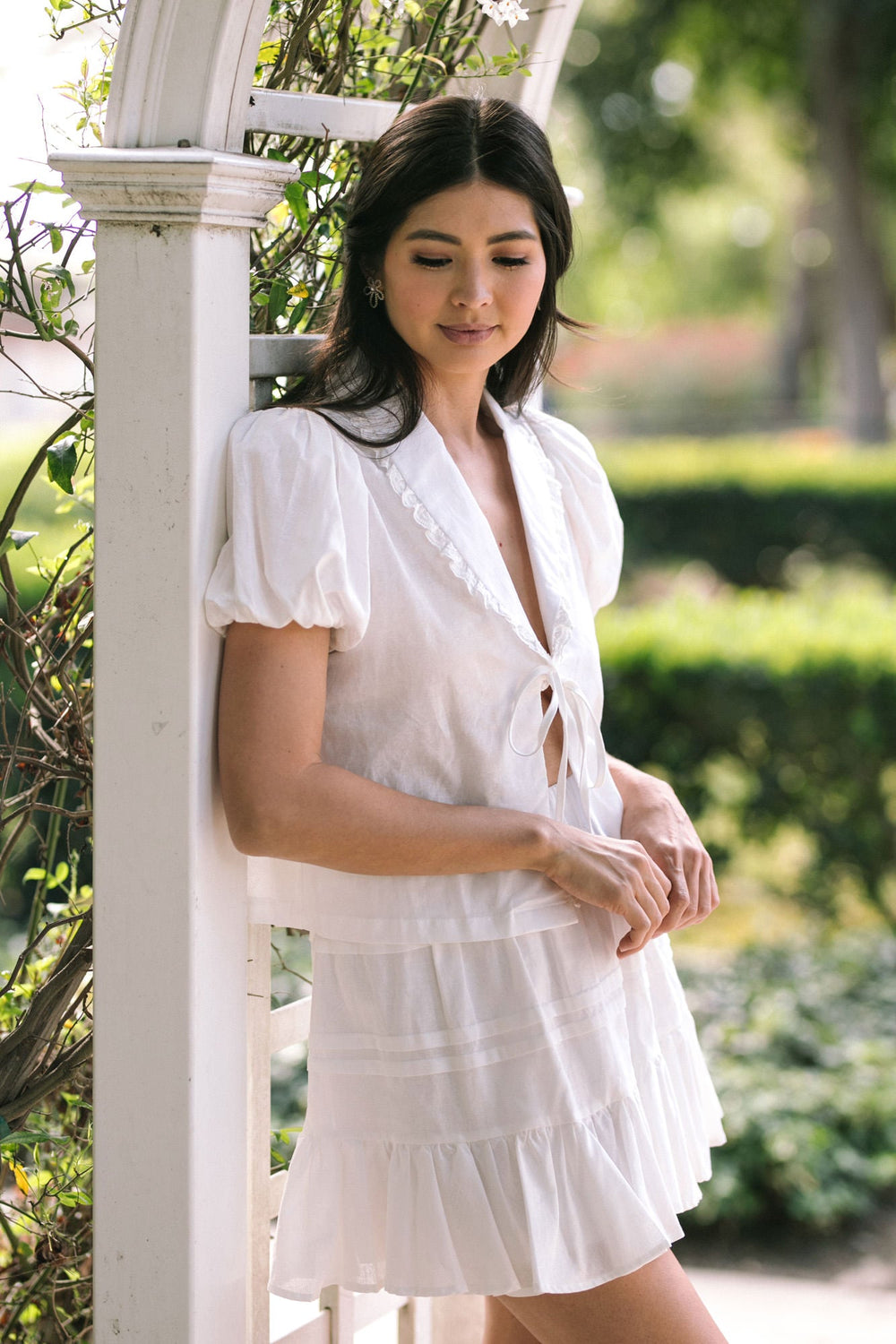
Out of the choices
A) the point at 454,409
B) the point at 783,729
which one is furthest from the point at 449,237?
the point at 783,729

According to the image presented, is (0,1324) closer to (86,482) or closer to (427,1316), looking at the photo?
(427,1316)

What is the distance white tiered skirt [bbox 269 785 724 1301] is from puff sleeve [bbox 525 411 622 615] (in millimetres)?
532

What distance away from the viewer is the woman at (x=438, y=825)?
153cm

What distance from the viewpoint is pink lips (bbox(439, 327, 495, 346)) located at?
1673 mm

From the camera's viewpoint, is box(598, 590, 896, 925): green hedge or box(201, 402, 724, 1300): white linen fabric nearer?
box(201, 402, 724, 1300): white linen fabric

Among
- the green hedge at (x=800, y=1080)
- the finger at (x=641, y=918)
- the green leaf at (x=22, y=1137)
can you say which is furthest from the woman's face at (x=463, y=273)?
the green hedge at (x=800, y=1080)

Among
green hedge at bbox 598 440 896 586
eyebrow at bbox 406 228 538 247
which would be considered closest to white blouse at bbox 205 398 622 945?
eyebrow at bbox 406 228 538 247

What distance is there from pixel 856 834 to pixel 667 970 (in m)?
3.36

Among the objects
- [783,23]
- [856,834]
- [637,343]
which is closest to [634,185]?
[783,23]

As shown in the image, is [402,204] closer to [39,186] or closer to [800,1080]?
[39,186]

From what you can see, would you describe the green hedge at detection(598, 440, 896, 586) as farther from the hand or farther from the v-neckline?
the hand

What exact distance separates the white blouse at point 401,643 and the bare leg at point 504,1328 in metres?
0.60

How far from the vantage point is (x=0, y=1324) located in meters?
2.00

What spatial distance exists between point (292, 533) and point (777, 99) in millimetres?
18264
